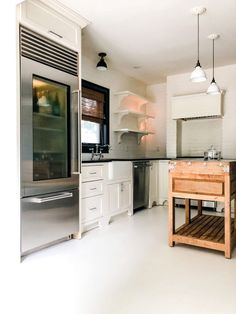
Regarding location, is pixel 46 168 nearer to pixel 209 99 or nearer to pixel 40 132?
pixel 40 132

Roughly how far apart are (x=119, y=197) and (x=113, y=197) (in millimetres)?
166

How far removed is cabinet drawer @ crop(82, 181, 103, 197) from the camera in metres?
3.32

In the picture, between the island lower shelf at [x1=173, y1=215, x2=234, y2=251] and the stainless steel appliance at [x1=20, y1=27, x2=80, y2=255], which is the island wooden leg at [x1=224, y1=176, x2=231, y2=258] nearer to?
the island lower shelf at [x1=173, y1=215, x2=234, y2=251]

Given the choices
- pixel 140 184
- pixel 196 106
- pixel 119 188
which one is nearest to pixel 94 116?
pixel 119 188

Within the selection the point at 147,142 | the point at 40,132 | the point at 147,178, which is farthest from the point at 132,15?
the point at 147,142

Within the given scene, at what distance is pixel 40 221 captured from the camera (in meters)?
2.64

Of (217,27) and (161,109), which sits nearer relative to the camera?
(217,27)

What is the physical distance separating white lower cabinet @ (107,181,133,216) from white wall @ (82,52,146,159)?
75 cm

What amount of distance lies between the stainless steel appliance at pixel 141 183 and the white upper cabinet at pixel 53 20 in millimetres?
2225

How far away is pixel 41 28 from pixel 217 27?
7.23 ft

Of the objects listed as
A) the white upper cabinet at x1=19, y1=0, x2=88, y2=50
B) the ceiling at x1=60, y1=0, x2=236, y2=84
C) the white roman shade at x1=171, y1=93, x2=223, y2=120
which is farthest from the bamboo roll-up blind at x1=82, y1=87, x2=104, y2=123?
the white roman shade at x1=171, y1=93, x2=223, y2=120

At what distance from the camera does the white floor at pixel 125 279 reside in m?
1.73

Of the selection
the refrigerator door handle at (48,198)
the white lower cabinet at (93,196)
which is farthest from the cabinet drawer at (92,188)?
the refrigerator door handle at (48,198)

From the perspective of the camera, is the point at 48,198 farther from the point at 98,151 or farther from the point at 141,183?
the point at 141,183
